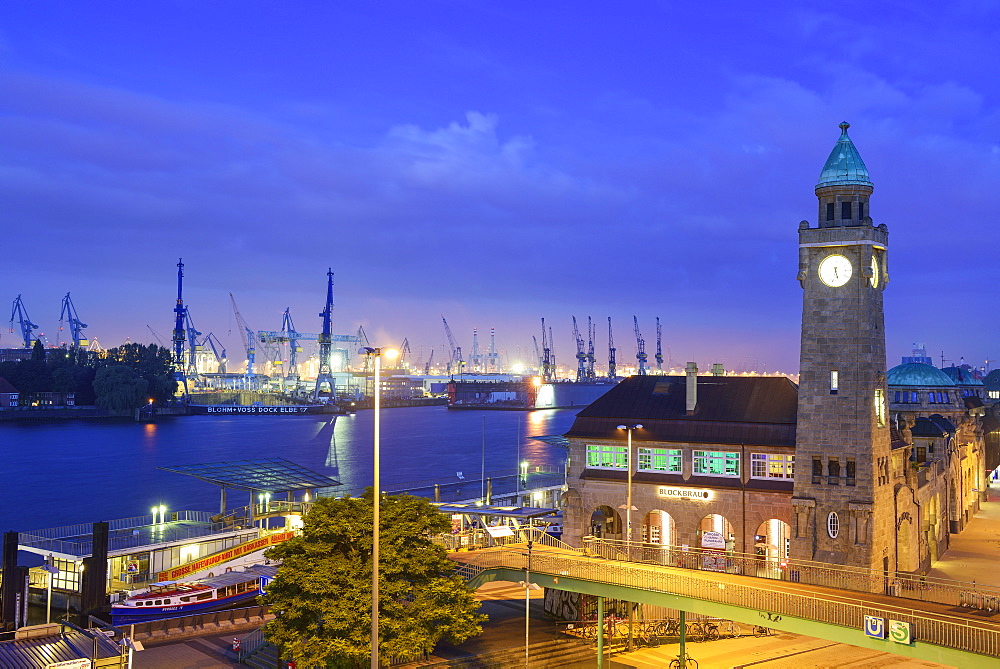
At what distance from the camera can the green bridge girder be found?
28.0 m

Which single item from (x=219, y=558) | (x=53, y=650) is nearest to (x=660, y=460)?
(x=219, y=558)

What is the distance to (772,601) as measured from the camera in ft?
107

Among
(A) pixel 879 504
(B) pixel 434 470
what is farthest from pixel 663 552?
(B) pixel 434 470

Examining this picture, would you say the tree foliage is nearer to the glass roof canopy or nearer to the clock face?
the clock face

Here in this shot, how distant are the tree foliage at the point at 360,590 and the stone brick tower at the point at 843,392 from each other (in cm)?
2293

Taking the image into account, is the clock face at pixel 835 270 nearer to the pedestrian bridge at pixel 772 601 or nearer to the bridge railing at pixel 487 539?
the pedestrian bridge at pixel 772 601

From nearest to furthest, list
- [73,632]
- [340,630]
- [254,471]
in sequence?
[340,630] → [73,632] → [254,471]

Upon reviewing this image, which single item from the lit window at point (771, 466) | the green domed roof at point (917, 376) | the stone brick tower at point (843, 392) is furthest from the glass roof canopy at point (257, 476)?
the green domed roof at point (917, 376)

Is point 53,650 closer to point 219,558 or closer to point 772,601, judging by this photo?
point 219,558

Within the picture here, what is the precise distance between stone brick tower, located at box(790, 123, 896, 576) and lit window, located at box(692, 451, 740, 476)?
14.1 ft

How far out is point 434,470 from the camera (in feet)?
521

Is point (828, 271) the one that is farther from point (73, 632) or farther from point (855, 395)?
point (73, 632)

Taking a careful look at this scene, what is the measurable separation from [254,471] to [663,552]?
4084 cm

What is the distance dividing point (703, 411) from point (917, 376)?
54588 mm
